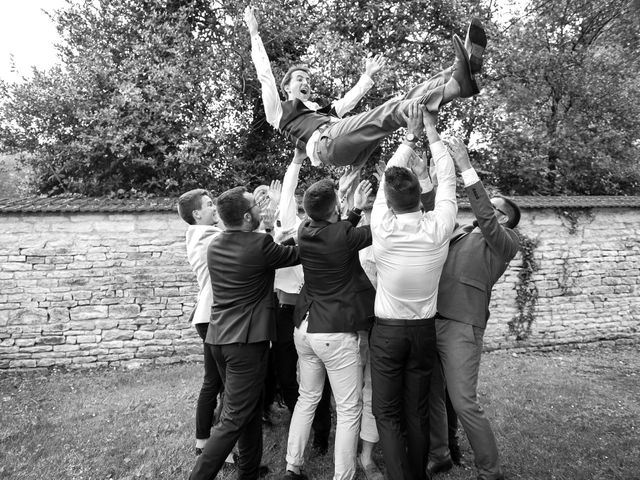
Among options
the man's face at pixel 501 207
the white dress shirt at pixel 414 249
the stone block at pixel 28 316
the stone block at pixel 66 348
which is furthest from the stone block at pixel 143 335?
the man's face at pixel 501 207

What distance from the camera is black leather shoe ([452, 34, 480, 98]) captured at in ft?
9.21

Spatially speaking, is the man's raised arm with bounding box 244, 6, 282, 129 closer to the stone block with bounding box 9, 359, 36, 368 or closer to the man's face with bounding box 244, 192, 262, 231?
the man's face with bounding box 244, 192, 262, 231

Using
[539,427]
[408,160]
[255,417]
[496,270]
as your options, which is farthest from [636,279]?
[255,417]

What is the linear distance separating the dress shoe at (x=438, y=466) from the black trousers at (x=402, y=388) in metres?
0.44

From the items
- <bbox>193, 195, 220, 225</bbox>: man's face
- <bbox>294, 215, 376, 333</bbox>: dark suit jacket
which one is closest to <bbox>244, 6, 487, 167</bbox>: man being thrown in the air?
<bbox>294, 215, 376, 333</bbox>: dark suit jacket

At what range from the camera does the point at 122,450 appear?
4.06m

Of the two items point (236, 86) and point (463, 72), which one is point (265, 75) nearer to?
point (463, 72)

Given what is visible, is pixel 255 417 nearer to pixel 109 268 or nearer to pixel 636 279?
pixel 109 268

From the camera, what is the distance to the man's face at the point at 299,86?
4102mm

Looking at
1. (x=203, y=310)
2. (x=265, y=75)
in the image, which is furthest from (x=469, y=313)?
(x=265, y=75)

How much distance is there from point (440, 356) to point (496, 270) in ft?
2.60

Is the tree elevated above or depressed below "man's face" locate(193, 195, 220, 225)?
above

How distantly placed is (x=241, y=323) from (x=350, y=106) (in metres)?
2.55

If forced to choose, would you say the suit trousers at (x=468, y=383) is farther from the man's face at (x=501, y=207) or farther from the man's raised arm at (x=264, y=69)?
the man's raised arm at (x=264, y=69)
